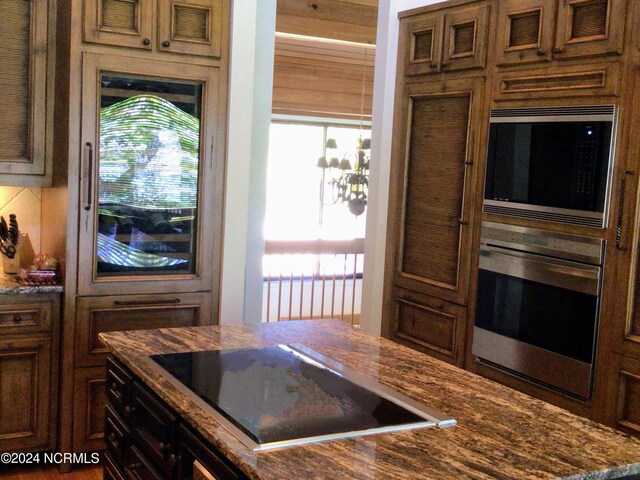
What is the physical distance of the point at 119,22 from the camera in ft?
11.8

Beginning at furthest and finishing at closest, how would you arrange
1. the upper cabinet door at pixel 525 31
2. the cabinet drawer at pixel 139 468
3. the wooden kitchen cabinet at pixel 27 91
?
1. the wooden kitchen cabinet at pixel 27 91
2. the upper cabinet door at pixel 525 31
3. the cabinet drawer at pixel 139 468

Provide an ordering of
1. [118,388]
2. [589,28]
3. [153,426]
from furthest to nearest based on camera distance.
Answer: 1. [589,28]
2. [118,388]
3. [153,426]

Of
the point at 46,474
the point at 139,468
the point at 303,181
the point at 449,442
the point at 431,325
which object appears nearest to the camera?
the point at 449,442

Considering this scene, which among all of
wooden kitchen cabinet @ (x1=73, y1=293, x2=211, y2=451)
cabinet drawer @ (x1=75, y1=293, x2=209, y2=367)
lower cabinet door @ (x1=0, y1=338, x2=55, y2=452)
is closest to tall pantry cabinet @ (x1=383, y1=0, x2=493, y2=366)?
cabinet drawer @ (x1=75, y1=293, x2=209, y2=367)

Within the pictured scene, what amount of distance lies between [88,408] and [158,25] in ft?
6.21

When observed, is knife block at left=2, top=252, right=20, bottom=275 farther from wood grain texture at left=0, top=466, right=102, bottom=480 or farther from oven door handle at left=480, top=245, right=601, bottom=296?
oven door handle at left=480, top=245, right=601, bottom=296

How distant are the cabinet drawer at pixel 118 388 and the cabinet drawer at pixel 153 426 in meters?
0.05

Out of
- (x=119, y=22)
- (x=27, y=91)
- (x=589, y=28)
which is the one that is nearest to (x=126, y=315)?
(x=27, y=91)

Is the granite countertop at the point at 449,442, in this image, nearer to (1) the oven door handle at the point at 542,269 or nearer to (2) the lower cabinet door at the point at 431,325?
(1) the oven door handle at the point at 542,269

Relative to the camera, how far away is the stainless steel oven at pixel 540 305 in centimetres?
307

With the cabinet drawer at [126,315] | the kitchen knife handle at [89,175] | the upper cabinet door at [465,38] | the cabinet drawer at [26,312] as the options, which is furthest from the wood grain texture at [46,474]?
the upper cabinet door at [465,38]

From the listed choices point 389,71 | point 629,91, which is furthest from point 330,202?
point 629,91

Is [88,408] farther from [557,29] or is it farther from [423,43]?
[557,29]

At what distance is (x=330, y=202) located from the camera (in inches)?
390
